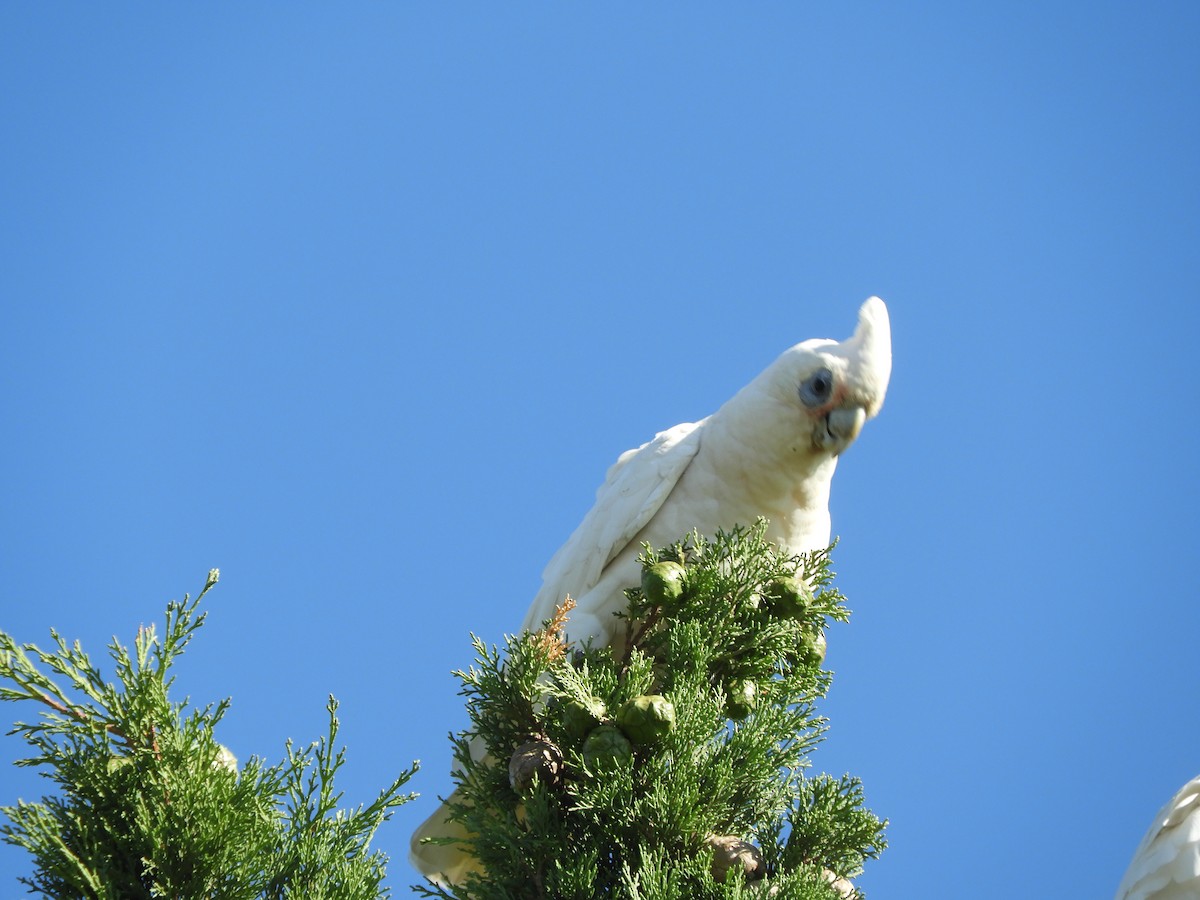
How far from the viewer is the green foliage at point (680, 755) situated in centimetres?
288

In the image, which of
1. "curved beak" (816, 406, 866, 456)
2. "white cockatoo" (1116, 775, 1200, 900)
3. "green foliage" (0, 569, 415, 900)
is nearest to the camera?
"green foliage" (0, 569, 415, 900)

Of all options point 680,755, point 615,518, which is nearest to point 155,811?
point 680,755

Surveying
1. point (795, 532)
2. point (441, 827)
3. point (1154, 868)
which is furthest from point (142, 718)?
point (1154, 868)

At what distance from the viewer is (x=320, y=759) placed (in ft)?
9.37

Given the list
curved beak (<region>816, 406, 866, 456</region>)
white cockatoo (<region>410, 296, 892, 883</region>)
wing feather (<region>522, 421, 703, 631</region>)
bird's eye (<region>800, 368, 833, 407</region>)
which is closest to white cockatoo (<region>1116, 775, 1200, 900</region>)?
white cockatoo (<region>410, 296, 892, 883</region>)

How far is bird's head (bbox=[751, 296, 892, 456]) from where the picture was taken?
4.86 m

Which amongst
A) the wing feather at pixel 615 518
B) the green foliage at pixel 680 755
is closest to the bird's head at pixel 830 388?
the wing feather at pixel 615 518

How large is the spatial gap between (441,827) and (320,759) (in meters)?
1.92

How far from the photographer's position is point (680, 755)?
2.97m

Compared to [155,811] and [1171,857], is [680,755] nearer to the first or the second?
[155,811]

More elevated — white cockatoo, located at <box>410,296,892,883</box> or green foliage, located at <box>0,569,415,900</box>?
white cockatoo, located at <box>410,296,892,883</box>

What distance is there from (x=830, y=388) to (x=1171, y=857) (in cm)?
215

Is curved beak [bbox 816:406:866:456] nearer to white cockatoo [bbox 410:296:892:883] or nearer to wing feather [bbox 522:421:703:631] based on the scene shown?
white cockatoo [bbox 410:296:892:883]

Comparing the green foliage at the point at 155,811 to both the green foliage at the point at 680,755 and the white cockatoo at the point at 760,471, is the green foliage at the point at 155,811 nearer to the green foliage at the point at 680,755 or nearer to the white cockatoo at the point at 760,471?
the green foliage at the point at 680,755
